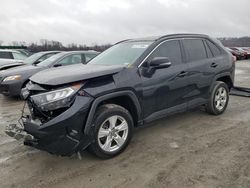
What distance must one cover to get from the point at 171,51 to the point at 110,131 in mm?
1862

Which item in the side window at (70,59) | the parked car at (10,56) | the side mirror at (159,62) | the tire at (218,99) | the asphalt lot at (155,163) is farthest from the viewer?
the parked car at (10,56)

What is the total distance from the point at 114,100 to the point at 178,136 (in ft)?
4.64

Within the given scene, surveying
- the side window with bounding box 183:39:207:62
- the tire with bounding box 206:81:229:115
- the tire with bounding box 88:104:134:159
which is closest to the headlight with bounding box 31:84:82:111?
the tire with bounding box 88:104:134:159

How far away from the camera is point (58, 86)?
3.15 metres

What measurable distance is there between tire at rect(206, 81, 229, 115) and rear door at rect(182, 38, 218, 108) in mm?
211

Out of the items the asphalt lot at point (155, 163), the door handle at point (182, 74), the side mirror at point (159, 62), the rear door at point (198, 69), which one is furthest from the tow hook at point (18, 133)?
the rear door at point (198, 69)

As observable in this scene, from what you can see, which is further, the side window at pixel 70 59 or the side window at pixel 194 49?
the side window at pixel 70 59

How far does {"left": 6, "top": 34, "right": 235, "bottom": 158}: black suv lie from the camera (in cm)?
307

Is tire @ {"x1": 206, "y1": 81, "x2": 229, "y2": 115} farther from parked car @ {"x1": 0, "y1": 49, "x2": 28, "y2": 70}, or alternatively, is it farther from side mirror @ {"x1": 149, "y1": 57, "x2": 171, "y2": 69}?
parked car @ {"x1": 0, "y1": 49, "x2": 28, "y2": 70}

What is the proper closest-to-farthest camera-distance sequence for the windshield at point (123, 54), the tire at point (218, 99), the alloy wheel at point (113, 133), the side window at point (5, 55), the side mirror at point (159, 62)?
the alloy wheel at point (113, 133)
the side mirror at point (159, 62)
the windshield at point (123, 54)
the tire at point (218, 99)
the side window at point (5, 55)

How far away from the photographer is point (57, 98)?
3064 mm

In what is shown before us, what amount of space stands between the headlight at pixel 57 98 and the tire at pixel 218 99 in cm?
313

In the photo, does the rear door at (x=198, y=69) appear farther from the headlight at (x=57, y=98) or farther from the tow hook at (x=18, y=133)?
the tow hook at (x=18, y=133)

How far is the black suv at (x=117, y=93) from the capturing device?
3072 mm
